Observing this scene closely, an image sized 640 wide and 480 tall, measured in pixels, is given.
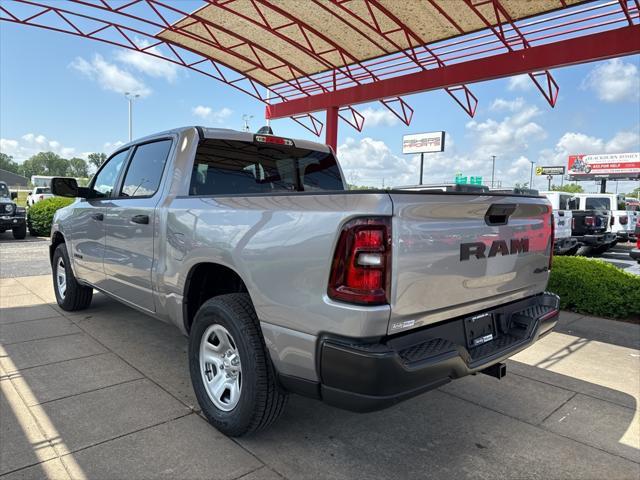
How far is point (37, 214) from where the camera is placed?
581 inches

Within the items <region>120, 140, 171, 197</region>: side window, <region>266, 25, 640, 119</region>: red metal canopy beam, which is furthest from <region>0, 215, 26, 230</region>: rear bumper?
<region>120, 140, 171, 197</region>: side window

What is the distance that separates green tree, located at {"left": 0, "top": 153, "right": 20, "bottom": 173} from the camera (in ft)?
445

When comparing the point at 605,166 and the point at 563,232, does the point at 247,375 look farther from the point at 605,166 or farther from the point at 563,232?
the point at 605,166

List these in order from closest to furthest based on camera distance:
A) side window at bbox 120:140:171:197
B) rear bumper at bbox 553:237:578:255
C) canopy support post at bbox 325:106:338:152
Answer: side window at bbox 120:140:171:197, rear bumper at bbox 553:237:578:255, canopy support post at bbox 325:106:338:152

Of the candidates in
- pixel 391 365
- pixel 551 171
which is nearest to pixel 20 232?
pixel 391 365

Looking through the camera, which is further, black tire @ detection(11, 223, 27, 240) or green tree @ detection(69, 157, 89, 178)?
green tree @ detection(69, 157, 89, 178)

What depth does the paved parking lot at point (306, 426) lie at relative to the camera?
2.47 metres

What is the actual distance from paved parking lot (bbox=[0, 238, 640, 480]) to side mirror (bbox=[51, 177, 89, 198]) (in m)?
1.48

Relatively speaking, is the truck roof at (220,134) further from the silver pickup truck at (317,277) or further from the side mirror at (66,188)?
the side mirror at (66,188)

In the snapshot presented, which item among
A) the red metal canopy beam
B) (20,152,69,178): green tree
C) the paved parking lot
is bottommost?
the paved parking lot

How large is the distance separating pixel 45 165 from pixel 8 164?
1272cm

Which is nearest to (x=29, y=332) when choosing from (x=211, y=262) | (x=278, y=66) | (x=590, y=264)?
(x=211, y=262)

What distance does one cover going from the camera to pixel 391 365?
6.37 ft

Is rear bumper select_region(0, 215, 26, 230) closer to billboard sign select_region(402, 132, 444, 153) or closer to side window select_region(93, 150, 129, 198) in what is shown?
side window select_region(93, 150, 129, 198)
